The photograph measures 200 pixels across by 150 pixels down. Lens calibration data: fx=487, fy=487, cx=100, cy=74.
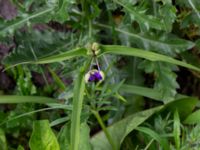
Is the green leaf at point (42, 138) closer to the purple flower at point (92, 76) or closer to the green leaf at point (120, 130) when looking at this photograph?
the purple flower at point (92, 76)

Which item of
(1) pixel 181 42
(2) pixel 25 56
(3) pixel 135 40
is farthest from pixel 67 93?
(1) pixel 181 42

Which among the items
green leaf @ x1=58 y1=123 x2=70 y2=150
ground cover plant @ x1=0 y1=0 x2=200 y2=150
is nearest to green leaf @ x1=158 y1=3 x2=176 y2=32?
ground cover plant @ x1=0 y1=0 x2=200 y2=150

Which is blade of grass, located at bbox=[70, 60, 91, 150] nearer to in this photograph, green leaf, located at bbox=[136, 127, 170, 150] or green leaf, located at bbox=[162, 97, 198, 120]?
green leaf, located at bbox=[136, 127, 170, 150]

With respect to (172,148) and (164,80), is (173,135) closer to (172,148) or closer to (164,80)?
(172,148)

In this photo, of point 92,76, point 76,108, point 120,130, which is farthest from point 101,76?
point 120,130

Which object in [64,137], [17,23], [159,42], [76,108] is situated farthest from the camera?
[159,42]

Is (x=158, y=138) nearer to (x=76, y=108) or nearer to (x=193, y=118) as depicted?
(x=193, y=118)
